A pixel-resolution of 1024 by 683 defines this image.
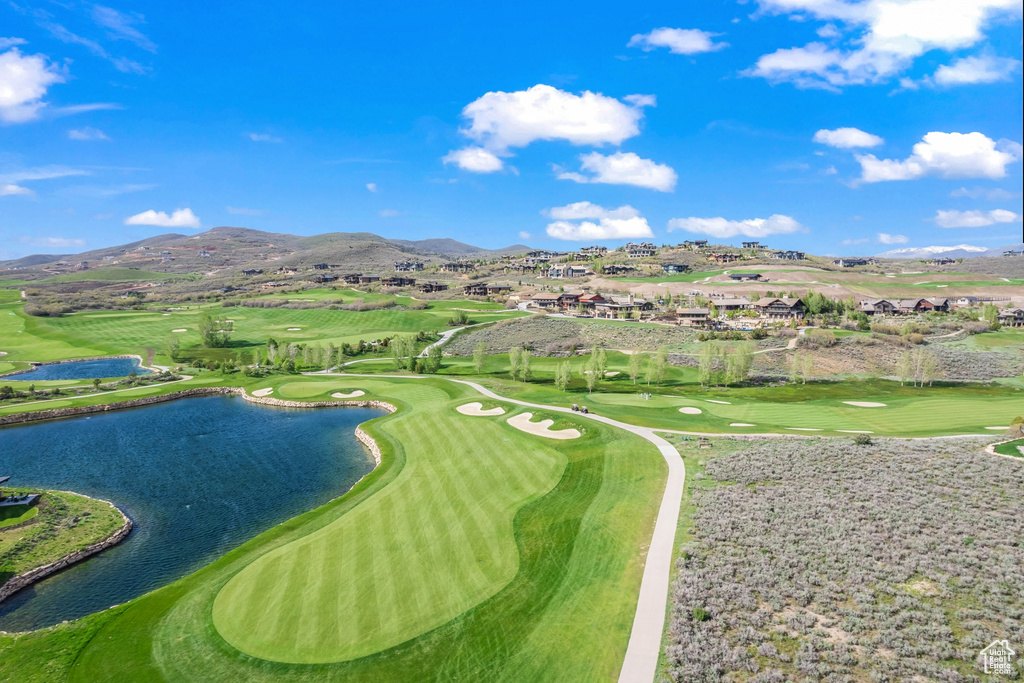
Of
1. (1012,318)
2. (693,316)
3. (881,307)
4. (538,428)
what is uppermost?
(881,307)

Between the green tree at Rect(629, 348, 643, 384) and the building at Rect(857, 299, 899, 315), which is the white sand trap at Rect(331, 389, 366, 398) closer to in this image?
the green tree at Rect(629, 348, 643, 384)

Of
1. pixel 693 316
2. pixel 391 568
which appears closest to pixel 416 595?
pixel 391 568

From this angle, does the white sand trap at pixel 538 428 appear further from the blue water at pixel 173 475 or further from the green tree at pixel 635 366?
the green tree at pixel 635 366

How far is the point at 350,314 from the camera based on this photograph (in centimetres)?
13575

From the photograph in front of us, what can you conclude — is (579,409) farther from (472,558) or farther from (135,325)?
(135,325)

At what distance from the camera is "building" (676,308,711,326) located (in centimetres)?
10770

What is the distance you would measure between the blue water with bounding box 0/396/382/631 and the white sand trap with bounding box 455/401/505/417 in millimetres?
12174

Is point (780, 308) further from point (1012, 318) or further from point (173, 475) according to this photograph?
point (173, 475)

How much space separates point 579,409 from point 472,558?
29.9 meters

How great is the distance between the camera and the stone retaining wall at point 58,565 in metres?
26.6

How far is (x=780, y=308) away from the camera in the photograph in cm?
11619

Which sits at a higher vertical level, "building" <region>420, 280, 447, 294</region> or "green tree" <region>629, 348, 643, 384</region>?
"building" <region>420, 280, 447, 294</region>

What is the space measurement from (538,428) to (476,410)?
10.0 m

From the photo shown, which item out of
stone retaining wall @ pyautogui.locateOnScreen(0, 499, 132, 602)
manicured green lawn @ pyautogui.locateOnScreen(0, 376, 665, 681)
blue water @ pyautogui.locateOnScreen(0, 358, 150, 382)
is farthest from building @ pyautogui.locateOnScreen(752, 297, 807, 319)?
blue water @ pyautogui.locateOnScreen(0, 358, 150, 382)
